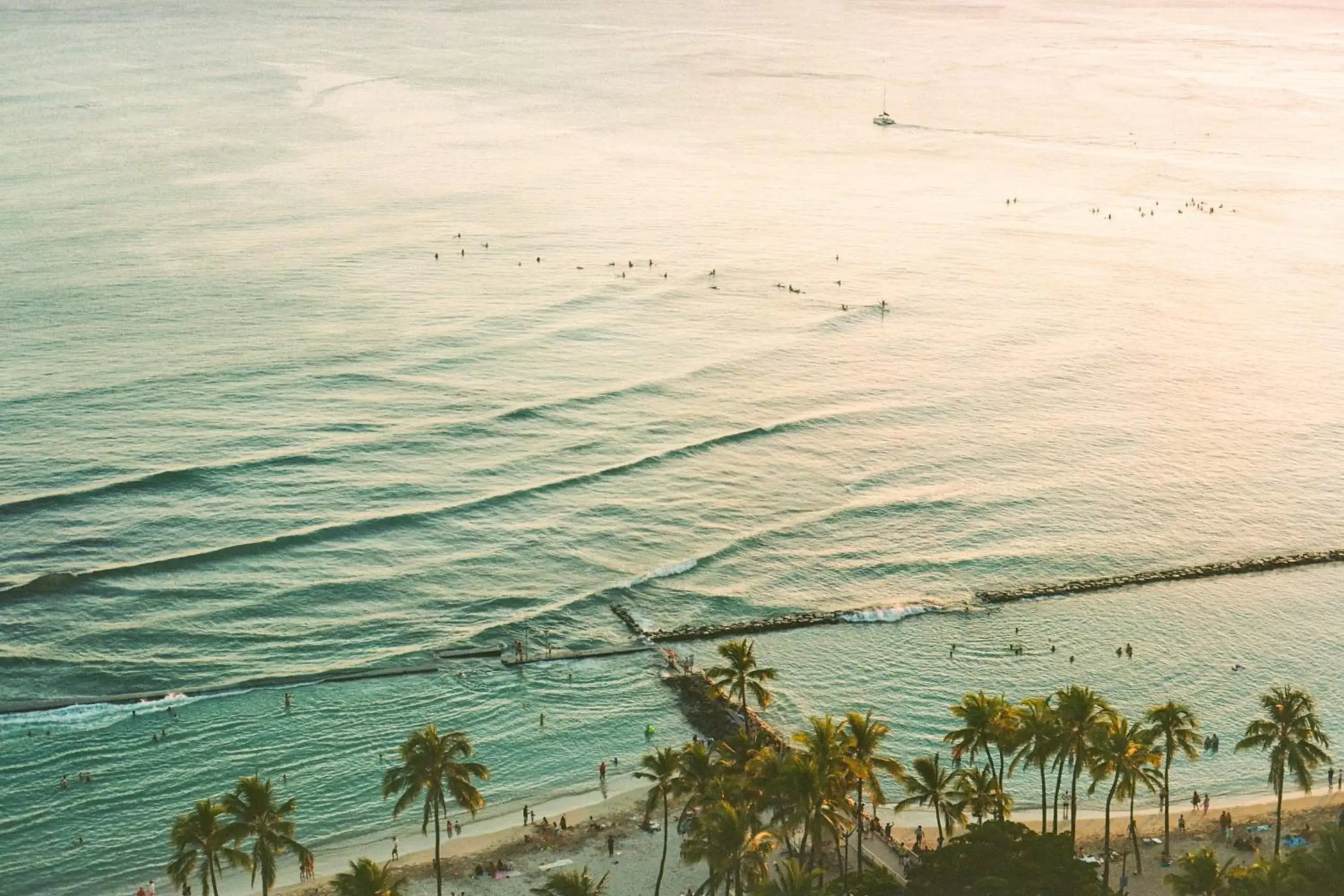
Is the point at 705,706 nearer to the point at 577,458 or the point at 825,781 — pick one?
the point at 825,781

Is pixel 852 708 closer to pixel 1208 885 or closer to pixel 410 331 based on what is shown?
pixel 1208 885

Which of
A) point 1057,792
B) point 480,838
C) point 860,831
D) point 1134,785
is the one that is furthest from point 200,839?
point 1134,785

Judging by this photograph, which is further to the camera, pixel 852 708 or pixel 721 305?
pixel 721 305

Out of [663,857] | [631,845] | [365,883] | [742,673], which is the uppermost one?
[365,883]

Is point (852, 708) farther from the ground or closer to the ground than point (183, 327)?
closer to the ground

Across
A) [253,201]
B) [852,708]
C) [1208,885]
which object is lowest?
[852,708]

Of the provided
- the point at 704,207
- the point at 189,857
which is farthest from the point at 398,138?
the point at 189,857

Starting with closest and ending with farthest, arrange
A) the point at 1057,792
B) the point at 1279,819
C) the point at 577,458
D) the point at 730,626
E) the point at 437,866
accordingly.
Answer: the point at 437,866
the point at 1279,819
the point at 1057,792
the point at 730,626
the point at 577,458

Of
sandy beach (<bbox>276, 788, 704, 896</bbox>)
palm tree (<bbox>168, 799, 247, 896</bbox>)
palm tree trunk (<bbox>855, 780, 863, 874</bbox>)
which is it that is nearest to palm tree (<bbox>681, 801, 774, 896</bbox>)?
palm tree trunk (<bbox>855, 780, 863, 874</bbox>)
